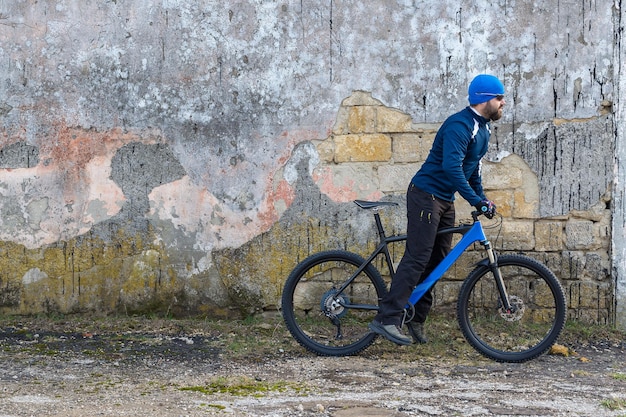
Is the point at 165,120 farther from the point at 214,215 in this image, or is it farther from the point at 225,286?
the point at 225,286

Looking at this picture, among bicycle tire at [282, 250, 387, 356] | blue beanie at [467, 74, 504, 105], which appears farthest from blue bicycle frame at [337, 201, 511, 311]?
blue beanie at [467, 74, 504, 105]

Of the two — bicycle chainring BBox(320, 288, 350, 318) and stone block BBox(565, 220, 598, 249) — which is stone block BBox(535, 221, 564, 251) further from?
bicycle chainring BBox(320, 288, 350, 318)

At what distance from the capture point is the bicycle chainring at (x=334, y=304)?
562 centimetres

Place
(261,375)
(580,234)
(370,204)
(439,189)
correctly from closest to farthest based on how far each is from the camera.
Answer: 1. (261,375)
2. (439,189)
3. (370,204)
4. (580,234)

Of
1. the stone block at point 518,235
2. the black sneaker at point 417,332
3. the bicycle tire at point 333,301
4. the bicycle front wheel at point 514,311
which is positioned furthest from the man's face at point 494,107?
the black sneaker at point 417,332

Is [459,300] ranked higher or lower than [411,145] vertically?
lower

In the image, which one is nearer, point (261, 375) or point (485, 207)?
point (261, 375)

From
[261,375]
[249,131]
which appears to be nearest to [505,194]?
[249,131]

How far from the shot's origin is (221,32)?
616 centimetres

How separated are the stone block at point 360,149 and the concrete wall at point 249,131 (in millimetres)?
11

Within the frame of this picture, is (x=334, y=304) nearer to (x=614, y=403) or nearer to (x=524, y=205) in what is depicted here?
(x=524, y=205)

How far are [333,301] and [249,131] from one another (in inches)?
57.9

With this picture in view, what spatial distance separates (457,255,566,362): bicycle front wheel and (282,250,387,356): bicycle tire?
0.65 metres

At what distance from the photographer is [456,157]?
199 inches
